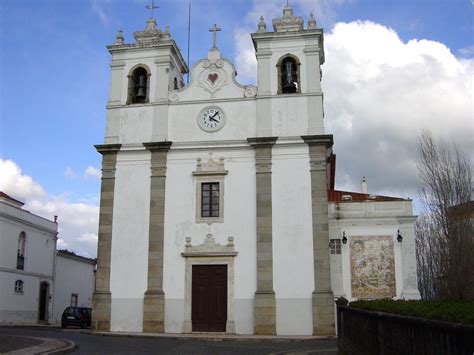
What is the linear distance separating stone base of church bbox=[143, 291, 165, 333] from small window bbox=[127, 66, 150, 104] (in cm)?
729

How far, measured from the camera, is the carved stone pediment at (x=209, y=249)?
18.7 m

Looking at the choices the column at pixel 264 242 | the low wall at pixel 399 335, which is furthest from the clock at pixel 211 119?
the low wall at pixel 399 335

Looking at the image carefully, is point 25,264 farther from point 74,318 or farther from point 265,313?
point 265,313

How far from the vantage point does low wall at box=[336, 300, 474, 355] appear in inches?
199

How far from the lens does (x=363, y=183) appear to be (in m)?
26.7

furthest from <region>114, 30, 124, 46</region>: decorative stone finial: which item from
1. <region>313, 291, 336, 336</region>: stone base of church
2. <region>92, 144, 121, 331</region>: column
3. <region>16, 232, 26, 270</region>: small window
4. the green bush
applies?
→ the green bush

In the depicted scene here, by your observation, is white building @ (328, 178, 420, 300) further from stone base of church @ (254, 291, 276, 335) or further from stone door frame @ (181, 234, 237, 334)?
stone door frame @ (181, 234, 237, 334)

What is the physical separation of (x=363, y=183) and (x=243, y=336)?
12066 millimetres

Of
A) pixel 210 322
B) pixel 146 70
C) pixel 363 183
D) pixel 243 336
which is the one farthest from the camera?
pixel 363 183

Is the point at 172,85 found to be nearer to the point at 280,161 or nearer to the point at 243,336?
the point at 280,161

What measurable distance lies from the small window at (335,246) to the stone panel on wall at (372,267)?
460mm

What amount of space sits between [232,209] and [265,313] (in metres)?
3.66

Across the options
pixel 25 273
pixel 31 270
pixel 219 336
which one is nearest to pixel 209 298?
pixel 219 336

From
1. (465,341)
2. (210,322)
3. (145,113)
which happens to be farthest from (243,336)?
(465,341)
